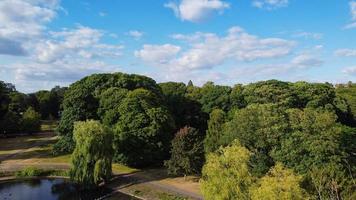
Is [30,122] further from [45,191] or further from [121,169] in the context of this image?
[45,191]

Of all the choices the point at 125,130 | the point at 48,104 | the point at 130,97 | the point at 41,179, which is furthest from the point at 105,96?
the point at 48,104

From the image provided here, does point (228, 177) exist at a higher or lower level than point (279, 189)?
higher

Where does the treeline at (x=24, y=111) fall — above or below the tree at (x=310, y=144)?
above

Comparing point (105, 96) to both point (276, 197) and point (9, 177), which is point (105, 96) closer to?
point (9, 177)

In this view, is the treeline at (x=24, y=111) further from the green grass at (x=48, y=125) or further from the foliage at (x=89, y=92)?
the foliage at (x=89, y=92)

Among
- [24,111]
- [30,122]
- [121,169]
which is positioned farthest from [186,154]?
[24,111]

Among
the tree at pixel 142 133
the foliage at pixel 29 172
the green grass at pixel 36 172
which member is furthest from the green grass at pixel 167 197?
the foliage at pixel 29 172
